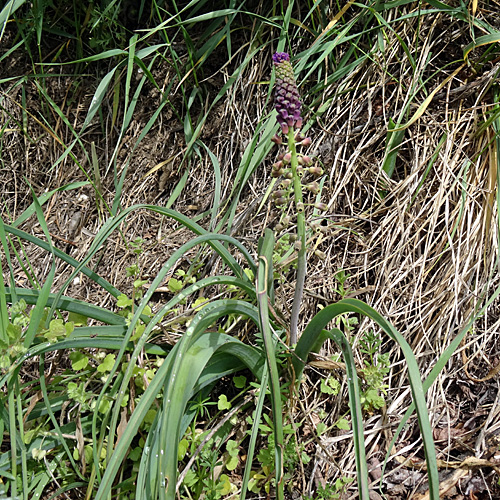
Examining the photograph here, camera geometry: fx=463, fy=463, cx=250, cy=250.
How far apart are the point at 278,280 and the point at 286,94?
827 millimetres

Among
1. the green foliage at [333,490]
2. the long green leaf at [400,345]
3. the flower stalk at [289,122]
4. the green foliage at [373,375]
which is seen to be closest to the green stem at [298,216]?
the flower stalk at [289,122]

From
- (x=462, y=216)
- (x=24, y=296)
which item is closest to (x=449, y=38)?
(x=462, y=216)

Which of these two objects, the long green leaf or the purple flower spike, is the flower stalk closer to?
the purple flower spike

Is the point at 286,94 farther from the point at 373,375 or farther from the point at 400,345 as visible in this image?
the point at 373,375

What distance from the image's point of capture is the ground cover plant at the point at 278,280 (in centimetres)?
127

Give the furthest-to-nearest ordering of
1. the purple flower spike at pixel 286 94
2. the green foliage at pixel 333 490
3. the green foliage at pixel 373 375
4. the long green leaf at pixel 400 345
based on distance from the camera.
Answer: the green foliage at pixel 373 375 → the green foliage at pixel 333 490 → the purple flower spike at pixel 286 94 → the long green leaf at pixel 400 345

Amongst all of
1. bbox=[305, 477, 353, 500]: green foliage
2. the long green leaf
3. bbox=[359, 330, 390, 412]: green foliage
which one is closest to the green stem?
the long green leaf

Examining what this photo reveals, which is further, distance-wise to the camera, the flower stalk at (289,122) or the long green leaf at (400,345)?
the flower stalk at (289,122)

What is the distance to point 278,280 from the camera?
5.99 feet

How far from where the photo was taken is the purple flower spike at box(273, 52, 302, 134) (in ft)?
3.84

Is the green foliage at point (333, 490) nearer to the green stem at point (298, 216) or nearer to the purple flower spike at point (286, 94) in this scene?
the green stem at point (298, 216)

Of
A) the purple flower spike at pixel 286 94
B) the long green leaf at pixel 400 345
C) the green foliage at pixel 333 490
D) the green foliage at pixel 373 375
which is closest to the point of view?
the long green leaf at pixel 400 345

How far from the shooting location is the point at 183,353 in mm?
1144

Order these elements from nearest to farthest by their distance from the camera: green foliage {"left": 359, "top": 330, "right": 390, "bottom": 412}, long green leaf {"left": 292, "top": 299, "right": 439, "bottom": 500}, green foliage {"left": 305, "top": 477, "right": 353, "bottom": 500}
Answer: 1. long green leaf {"left": 292, "top": 299, "right": 439, "bottom": 500}
2. green foliage {"left": 305, "top": 477, "right": 353, "bottom": 500}
3. green foliage {"left": 359, "top": 330, "right": 390, "bottom": 412}
